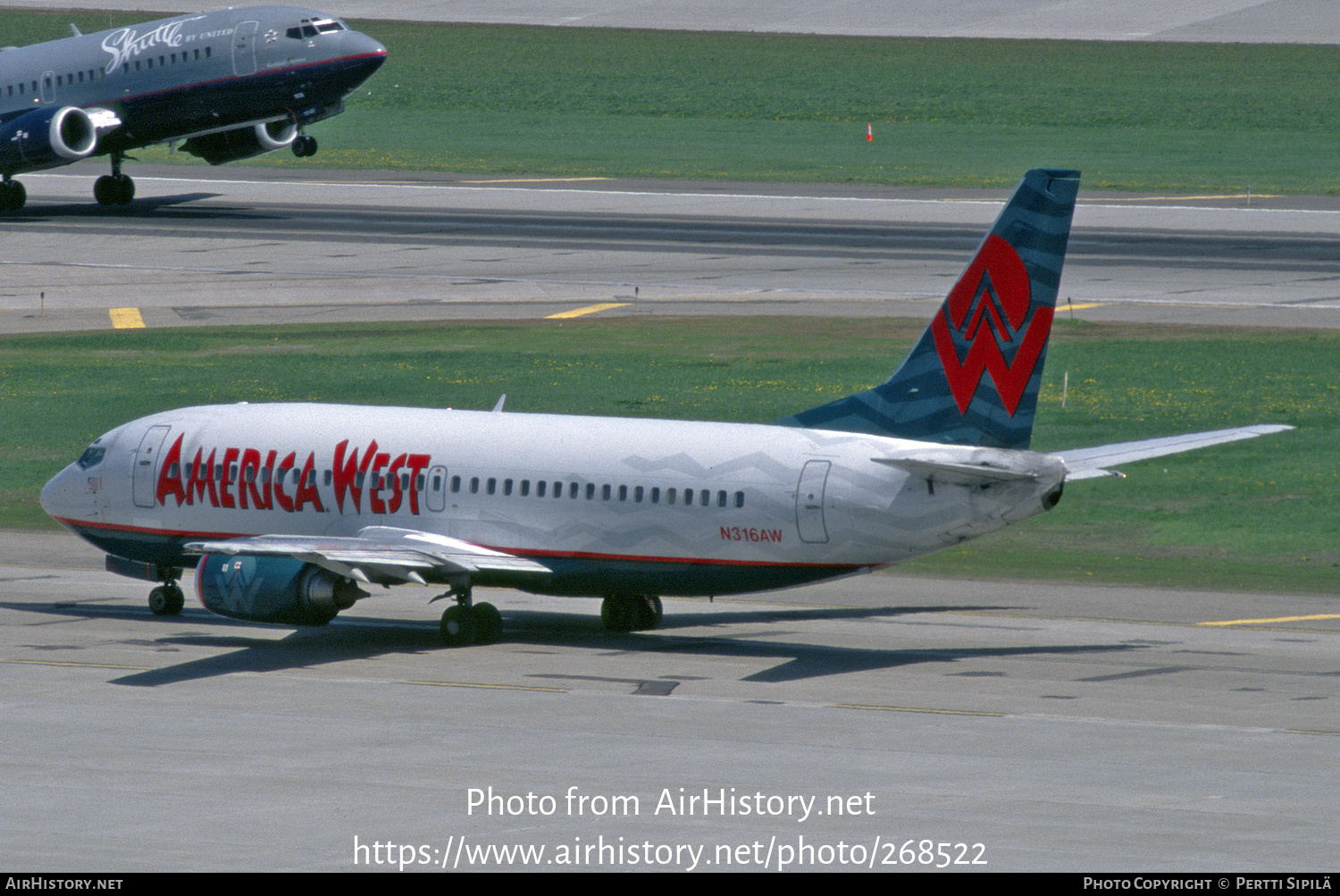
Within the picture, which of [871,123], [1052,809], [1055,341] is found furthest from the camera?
[871,123]

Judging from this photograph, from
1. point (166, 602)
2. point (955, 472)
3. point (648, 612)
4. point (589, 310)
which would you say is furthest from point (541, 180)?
point (955, 472)

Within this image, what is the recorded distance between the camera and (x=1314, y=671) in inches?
1340

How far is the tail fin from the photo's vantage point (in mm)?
33656

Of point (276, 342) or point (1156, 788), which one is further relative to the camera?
point (276, 342)

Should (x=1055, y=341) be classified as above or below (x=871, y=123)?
below

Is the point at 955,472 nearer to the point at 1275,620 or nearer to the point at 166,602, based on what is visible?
the point at 1275,620

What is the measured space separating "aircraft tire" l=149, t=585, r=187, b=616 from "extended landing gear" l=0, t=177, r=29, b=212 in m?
65.6

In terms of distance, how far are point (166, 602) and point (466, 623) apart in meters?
6.86

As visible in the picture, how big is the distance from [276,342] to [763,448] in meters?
40.4

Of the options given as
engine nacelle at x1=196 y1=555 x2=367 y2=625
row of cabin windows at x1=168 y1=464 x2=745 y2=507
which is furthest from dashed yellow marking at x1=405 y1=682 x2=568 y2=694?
row of cabin windows at x1=168 y1=464 x2=745 y2=507

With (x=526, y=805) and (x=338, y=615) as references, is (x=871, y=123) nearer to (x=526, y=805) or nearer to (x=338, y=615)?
(x=338, y=615)

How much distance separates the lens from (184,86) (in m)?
95.8

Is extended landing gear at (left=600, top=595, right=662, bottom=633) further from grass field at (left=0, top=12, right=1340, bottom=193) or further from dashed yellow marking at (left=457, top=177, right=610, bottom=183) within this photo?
dashed yellow marking at (left=457, top=177, right=610, bottom=183)

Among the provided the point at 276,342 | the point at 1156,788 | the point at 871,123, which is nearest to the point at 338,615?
the point at 1156,788
